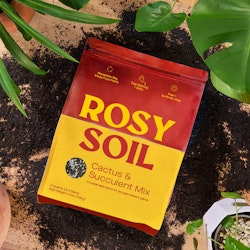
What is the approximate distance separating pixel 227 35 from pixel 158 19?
6.1 inches

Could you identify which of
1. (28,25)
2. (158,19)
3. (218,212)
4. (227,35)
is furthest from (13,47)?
(218,212)

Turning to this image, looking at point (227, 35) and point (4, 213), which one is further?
point (4, 213)

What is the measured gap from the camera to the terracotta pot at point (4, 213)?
1.06 m

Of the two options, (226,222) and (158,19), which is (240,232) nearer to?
(226,222)

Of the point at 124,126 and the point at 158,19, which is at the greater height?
the point at 158,19

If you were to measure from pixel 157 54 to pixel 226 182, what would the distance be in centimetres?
33

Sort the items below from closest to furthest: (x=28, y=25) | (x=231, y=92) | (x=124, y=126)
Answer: (x=28, y=25)
(x=231, y=92)
(x=124, y=126)

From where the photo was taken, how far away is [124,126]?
3.63 ft

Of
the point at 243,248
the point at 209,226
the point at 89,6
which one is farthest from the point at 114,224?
the point at 89,6

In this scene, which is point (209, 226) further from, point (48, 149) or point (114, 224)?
point (48, 149)

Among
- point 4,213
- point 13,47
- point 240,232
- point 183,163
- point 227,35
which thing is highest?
point 227,35

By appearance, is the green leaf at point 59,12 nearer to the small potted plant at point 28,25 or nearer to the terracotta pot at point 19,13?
the small potted plant at point 28,25

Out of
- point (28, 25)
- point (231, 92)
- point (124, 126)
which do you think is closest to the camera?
point (28, 25)

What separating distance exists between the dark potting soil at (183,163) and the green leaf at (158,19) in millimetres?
116
